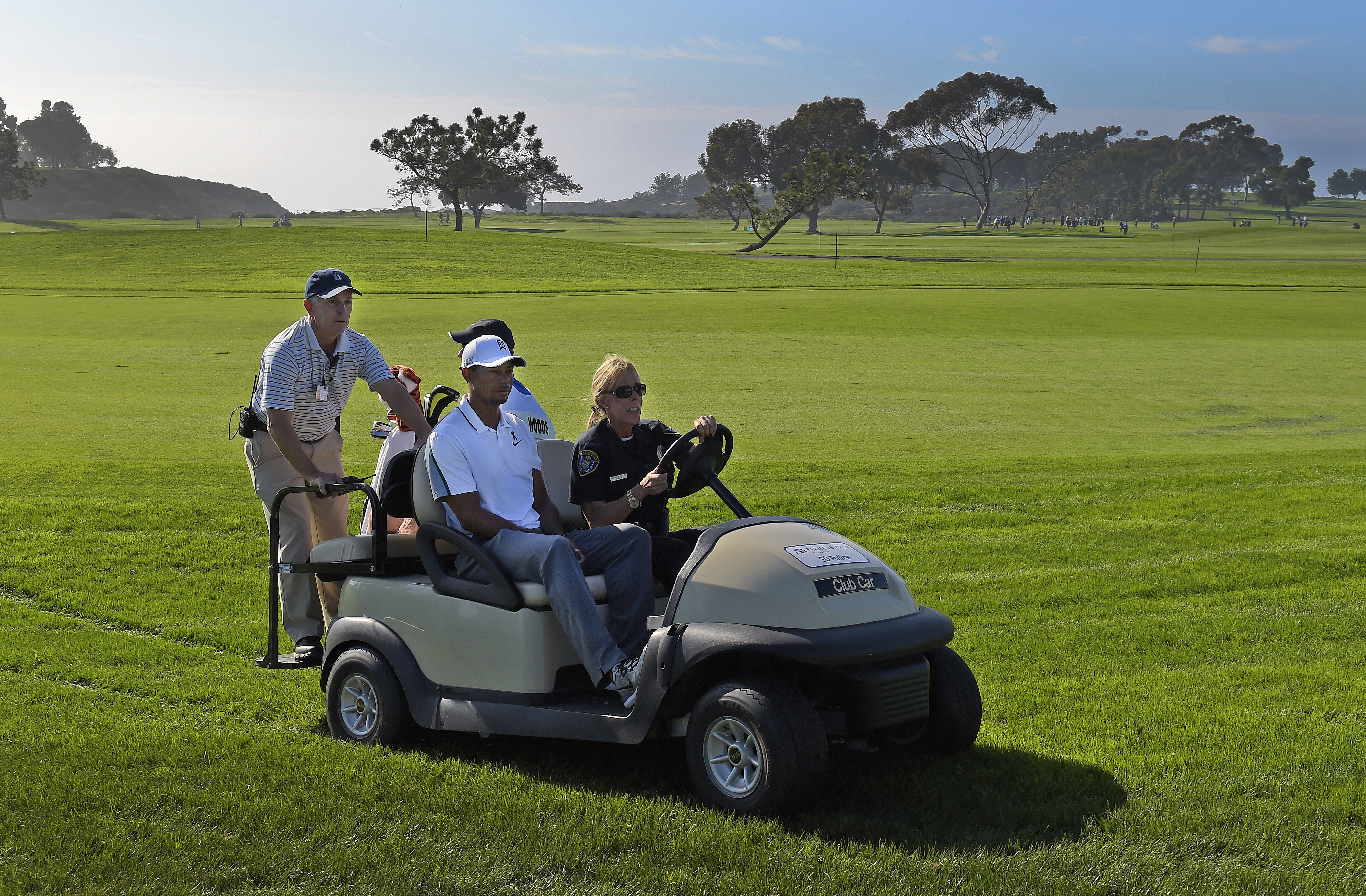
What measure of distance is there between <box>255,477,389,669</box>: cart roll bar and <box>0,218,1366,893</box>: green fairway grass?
292mm

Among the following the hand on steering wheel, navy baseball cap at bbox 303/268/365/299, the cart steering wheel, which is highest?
navy baseball cap at bbox 303/268/365/299

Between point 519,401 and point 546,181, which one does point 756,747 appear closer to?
point 519,401

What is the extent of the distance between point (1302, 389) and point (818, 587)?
1732cm

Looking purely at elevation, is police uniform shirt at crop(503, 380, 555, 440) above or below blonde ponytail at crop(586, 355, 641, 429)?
below

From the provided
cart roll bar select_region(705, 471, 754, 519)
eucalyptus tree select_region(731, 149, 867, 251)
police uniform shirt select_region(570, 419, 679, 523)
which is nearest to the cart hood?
cart roll bar select_region(705, 471, 754, 519)

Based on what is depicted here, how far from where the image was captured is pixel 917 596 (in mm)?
7531

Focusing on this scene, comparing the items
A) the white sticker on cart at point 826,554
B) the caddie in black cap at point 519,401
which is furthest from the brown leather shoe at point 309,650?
the white sticker on cart at point 826,554

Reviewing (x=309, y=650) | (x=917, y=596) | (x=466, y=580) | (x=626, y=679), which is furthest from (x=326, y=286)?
(x=917, y=596)

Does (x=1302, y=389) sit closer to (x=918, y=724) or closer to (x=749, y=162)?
(x=918, y=724)

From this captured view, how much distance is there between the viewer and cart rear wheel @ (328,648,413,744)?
16.2 feet

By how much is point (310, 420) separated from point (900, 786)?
11.5 feet

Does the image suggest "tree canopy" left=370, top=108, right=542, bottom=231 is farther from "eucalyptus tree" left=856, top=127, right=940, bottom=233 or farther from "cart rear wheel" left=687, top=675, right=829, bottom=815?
"cart rear wheel" left=687, top=675, right=829, bottom=815

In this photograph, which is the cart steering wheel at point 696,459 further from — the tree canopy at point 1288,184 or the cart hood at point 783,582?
the tree canopy at point 1288,184

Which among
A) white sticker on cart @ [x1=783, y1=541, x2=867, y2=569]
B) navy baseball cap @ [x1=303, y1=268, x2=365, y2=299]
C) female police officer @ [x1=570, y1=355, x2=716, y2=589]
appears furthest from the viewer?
navy baseball cap @ [x1=303, y1=268, x2=365, y2=299]
